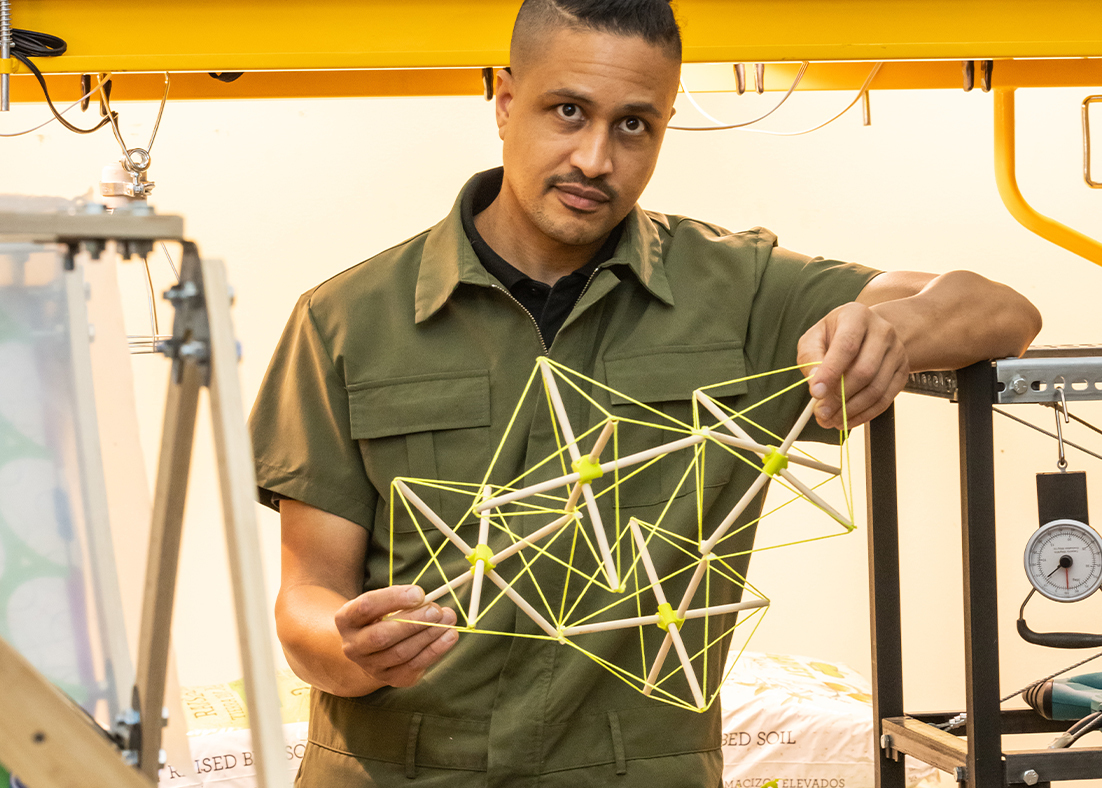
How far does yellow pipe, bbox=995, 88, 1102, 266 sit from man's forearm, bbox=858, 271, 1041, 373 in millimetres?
422

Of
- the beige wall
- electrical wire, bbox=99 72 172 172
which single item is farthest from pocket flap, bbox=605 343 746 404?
the beige wall

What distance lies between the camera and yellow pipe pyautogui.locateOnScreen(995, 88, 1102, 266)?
1470 millimetres

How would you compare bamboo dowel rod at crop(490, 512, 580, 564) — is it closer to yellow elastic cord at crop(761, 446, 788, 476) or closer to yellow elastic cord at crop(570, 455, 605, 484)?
yellow elastic cord at crop(570, 455, 605, 484)

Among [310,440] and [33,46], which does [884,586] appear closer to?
[310,440]

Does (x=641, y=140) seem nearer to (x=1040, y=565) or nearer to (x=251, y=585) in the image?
(x=1040, y=565)

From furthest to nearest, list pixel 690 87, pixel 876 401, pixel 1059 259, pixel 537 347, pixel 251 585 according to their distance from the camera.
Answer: pixel 1059 259 < pixel 690 87 < pixel 537 347 < pixel 876 401 < pixel 251 585

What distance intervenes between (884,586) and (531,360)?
0.50m

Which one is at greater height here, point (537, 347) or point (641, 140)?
point (641, 140)

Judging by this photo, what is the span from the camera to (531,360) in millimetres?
1187

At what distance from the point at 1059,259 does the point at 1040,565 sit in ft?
5.39

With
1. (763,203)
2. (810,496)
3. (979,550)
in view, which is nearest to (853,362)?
(810,496)

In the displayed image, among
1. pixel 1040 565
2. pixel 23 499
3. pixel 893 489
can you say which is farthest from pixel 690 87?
pixel 23 499

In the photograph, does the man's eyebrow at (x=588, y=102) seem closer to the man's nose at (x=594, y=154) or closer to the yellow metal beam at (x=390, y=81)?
the man's nose at (x=594, y=154)

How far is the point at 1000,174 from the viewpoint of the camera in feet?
5.22
